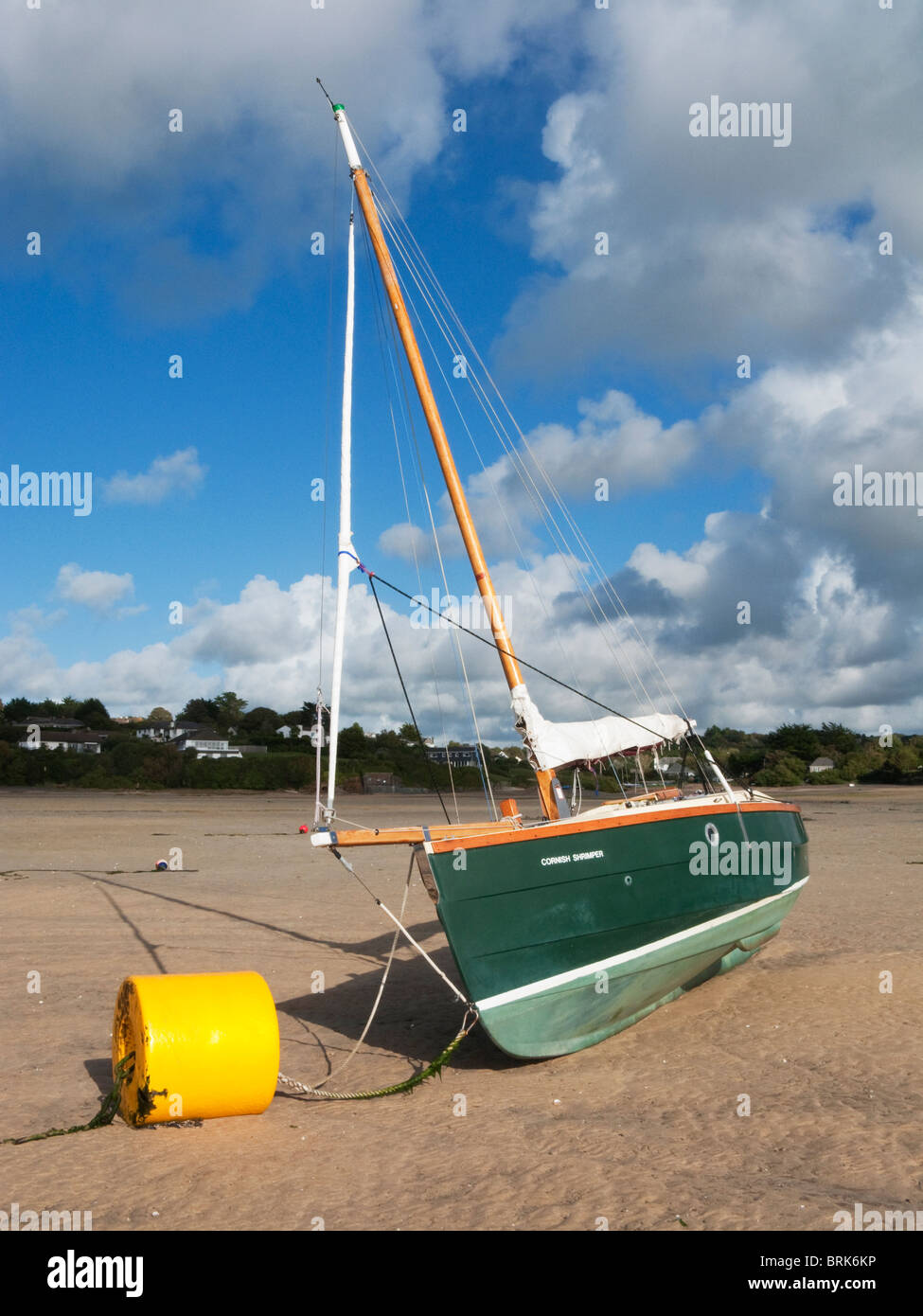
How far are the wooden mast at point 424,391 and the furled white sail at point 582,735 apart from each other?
833 millimetres

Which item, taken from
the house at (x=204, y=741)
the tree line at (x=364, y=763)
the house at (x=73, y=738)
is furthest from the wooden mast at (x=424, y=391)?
the house at (x=204, y=741)

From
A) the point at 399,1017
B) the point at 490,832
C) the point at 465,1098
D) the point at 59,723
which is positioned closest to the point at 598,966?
the point at 490,832

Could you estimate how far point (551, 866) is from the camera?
24.7 feet

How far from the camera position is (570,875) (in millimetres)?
7641

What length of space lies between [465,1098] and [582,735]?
422cm

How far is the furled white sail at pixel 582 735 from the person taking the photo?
986cm

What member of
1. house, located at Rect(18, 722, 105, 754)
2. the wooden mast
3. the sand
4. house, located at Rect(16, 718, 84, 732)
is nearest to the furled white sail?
the wooden mast

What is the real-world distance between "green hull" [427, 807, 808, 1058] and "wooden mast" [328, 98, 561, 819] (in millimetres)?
2933

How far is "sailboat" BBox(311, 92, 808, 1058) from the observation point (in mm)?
7215

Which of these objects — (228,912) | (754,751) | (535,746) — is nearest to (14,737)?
(754,751)

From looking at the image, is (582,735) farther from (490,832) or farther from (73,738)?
(73,738)

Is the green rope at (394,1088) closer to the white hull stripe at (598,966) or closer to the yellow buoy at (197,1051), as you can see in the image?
the white hull stripe at (598,966)

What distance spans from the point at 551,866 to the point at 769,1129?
2.26m
